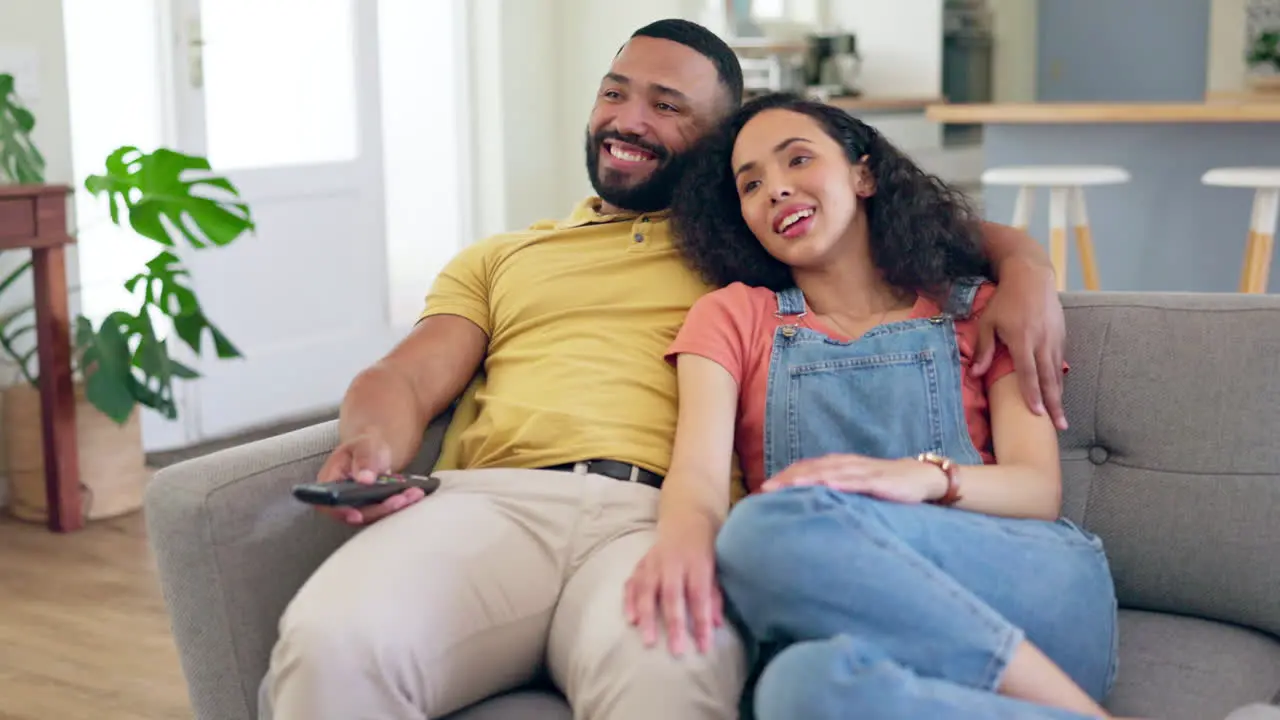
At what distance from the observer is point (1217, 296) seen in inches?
69.7

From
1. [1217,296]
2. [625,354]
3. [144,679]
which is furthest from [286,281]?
[1217,296]

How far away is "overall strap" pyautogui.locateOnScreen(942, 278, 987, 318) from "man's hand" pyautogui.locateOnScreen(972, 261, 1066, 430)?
4cm

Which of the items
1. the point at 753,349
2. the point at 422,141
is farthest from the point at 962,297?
the point at 422,141

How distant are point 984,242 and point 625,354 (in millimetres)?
481

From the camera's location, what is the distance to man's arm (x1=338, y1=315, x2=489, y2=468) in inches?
69.4

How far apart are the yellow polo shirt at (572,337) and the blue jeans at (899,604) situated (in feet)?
1.17

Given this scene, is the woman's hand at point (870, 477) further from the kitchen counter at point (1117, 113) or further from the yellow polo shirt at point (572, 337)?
the kitchen counter at point (1117, 113)

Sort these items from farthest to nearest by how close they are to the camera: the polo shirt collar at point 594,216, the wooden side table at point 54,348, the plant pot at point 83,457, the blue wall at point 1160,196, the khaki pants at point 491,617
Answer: the blue wall at point 1160,196, the plant pot at point 83,457, the wooden side table at point 54,348, the polo shirt collar at point 594,216, the khaki pants at point 491,617

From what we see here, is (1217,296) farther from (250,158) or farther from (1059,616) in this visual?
(250,158)

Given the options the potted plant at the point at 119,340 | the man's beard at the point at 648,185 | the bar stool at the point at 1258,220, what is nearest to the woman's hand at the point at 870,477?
the man's beard at the point at 648,185

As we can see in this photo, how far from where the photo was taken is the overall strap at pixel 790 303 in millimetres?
1794

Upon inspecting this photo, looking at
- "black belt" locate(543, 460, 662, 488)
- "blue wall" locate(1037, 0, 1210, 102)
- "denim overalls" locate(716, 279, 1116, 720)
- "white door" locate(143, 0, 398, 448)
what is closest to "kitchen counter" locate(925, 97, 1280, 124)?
"white door" locate(143, 0, 398, 448)

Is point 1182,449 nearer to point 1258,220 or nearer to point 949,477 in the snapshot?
point 949,477

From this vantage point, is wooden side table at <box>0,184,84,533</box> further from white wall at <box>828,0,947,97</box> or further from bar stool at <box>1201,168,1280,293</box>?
white wall at <box>828,0,947,97</box>
